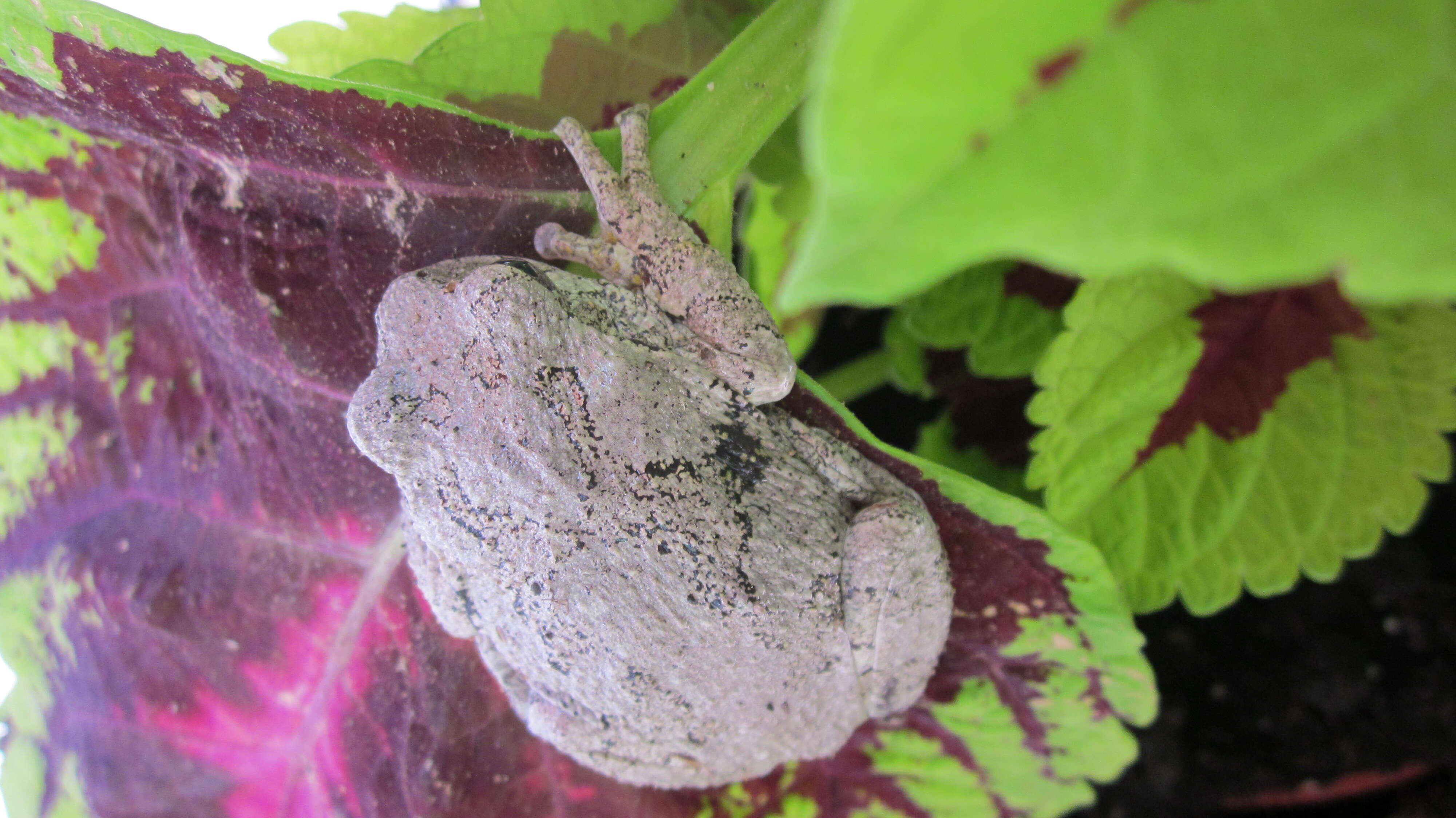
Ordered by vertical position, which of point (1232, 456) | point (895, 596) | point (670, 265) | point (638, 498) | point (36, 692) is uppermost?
point (36, 692)

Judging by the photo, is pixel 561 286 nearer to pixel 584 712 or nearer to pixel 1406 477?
pixel 584 712

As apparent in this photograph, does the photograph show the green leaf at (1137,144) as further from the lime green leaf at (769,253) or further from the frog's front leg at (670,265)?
the lime green leaf at (769,253)

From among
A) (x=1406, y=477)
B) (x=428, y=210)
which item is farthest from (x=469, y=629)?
(x=1406, y=477)

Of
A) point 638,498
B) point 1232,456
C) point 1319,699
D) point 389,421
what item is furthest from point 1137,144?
point 1319,699

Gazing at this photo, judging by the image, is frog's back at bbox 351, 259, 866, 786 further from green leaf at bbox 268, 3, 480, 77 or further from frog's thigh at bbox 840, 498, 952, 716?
green leaf at bbox 268, 3, 480, 77

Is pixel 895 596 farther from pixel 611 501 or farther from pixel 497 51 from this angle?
pixel 497 51

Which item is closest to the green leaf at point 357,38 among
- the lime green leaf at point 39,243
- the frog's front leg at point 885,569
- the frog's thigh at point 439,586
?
the lime green leaf at point 39,243
